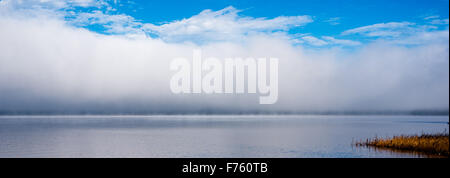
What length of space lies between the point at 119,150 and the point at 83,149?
5938 mm

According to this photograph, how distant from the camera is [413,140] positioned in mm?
39938

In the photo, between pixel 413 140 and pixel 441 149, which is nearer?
pixel 441 149
